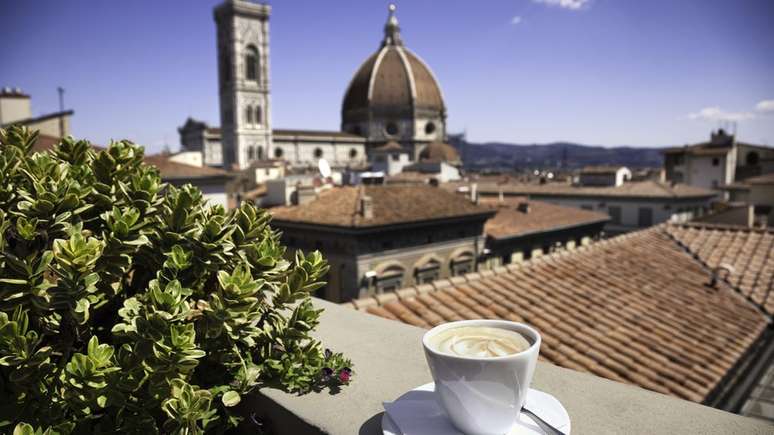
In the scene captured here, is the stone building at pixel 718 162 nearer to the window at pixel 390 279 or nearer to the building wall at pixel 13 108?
the window at pixel 390 279

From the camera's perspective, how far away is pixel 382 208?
70.6 feet

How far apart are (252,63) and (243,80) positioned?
142 inches

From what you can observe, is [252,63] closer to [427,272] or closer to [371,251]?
[427,272]

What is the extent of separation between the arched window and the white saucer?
86.2 m

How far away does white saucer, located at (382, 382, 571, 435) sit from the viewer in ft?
5.41

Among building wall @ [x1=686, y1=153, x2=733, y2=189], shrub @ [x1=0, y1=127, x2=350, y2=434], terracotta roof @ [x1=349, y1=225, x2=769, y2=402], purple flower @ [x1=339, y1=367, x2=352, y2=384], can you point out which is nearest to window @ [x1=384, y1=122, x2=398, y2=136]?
building wall @ [x1=686, y1=153, x2=733, y2=189]

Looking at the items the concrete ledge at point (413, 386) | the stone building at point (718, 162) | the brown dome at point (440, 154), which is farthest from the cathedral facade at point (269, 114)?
the concrete ledge at point (413, 386)

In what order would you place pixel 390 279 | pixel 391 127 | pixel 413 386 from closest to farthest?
pixel 413 386 → pixel 390 279 → pixel 391 127

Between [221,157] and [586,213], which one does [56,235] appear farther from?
[221,157]

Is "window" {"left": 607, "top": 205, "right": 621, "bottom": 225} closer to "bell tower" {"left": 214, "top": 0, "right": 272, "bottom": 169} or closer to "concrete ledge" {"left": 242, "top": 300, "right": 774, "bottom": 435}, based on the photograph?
"concrete ledge" {"left": 242, "top": 300, "right": 774, "bottom": 435}

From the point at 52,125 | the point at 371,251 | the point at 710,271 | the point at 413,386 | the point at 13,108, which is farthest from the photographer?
the point at 13,108

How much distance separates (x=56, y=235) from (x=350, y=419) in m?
1.28

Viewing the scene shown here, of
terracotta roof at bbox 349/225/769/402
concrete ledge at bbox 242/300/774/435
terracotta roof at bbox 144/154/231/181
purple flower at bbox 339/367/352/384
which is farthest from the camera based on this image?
terracotta roof at bbox 144/154/231/181

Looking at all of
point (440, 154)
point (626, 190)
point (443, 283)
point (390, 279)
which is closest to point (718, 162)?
point (626, 190)
